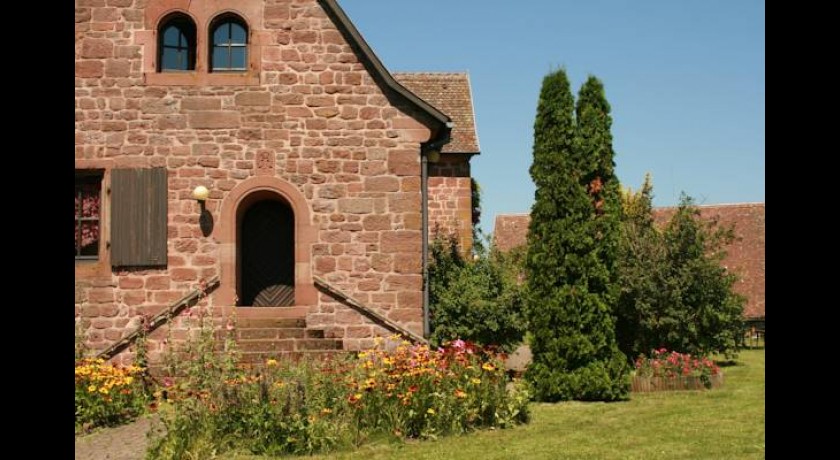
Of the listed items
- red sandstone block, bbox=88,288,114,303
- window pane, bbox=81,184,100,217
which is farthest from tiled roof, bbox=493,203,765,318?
red sandstone block, bbox=88,288,114,303

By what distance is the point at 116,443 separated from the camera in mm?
8672

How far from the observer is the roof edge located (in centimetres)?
1288

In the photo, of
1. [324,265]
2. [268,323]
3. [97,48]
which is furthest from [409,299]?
[97,48]

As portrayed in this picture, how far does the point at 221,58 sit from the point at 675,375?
9.51m

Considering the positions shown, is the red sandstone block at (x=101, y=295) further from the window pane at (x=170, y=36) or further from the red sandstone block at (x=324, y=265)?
the window pane at (x=170, y=36)

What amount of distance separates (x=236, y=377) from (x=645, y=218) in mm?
11511

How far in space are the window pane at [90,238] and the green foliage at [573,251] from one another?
7.26 meters

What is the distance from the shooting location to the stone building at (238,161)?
42.0 feet

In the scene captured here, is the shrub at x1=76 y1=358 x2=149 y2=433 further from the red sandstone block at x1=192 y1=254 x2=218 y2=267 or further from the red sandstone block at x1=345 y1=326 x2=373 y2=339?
the red sandstone block at x1=345 y1=326 x2=373 y2=339

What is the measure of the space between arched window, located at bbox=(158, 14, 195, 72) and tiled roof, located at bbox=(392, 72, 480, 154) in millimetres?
7551

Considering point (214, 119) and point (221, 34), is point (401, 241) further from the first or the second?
point (221, 34)

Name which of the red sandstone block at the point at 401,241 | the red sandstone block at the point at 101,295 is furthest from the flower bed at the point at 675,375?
the red sandstone block at the point at 101,295

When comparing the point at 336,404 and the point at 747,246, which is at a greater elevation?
the point at 747,246
